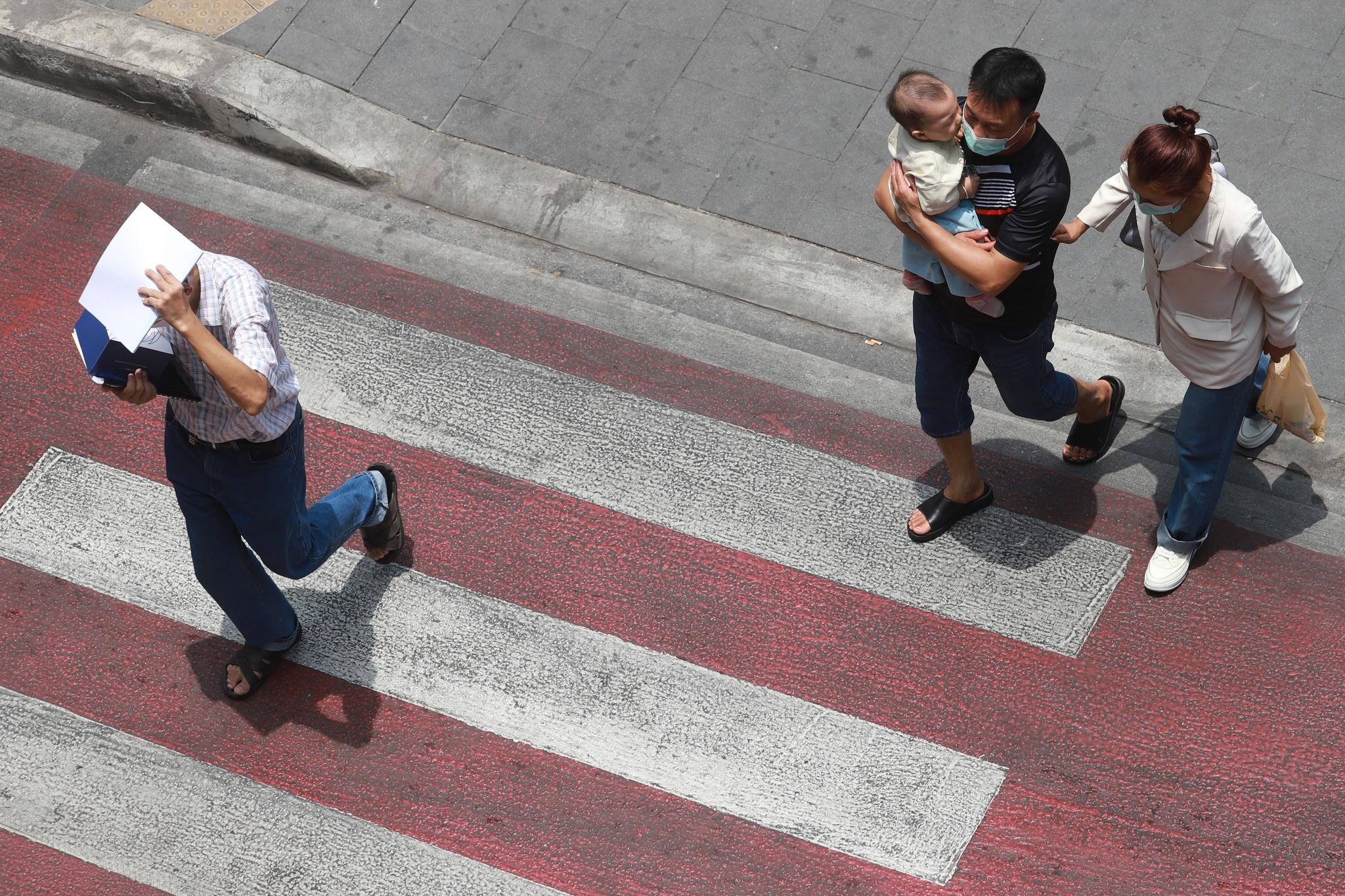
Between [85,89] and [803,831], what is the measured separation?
5.88 metres

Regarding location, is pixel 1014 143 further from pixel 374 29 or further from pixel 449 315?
pixel 374 29

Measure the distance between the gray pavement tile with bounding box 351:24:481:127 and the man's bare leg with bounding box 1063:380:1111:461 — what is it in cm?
371

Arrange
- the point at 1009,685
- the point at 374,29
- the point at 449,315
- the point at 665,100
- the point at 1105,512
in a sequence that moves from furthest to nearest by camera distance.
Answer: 1. the point at 374,29
2. the point at 665,100
3. the point at 449,315
4. the point at 1105,512
5. the point at 1009,685

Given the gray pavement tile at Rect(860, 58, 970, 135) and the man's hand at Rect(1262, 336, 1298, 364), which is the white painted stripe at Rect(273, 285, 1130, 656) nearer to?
the man's hand at Rect(1262, 336, 1298, 364)

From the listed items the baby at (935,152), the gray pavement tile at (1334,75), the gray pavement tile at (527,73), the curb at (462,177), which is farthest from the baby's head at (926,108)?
the gray pavement tile at (1334,75)

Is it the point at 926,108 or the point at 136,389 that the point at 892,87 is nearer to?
the point at 926,108

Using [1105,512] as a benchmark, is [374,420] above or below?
below

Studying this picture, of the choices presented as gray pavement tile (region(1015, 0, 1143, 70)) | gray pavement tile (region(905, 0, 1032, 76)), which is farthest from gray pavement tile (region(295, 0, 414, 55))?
gray pavement tile (region(1015, 0, 1143, 70))

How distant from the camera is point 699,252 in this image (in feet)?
20.2

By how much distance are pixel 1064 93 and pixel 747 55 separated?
166 cm

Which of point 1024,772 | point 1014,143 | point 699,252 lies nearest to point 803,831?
point 1024,772

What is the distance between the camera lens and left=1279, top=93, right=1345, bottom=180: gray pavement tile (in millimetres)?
5898

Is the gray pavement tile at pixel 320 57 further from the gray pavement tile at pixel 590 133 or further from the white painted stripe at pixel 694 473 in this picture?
the white painted stripe at pixel 694 473

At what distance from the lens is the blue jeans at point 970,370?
172 inches
